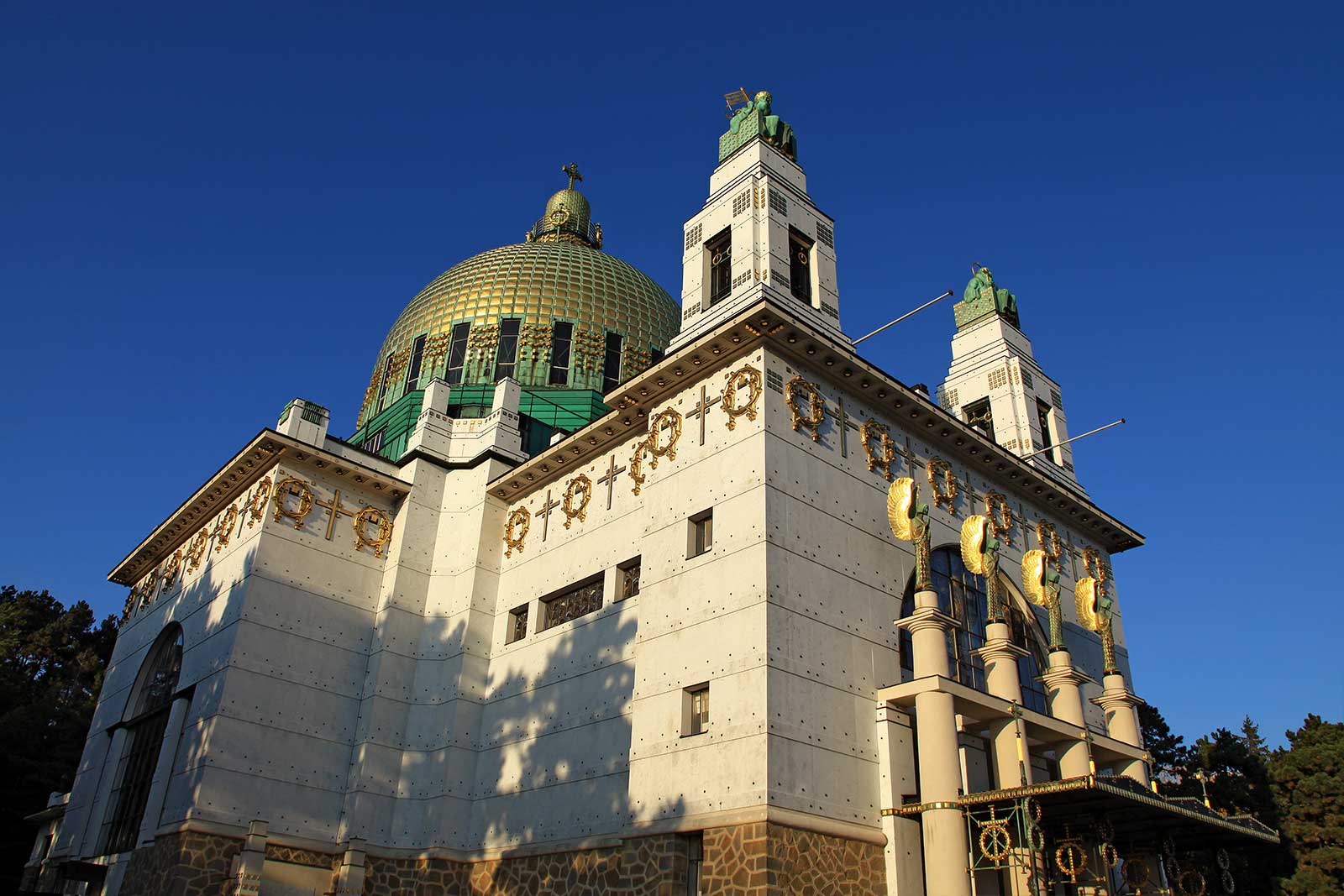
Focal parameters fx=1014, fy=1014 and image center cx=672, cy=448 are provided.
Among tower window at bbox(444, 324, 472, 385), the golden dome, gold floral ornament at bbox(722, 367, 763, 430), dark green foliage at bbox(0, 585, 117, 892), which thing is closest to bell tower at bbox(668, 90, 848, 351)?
gold floral ornament at bbox(722, 367, 763, 430)

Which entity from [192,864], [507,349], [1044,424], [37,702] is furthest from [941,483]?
[37,702]

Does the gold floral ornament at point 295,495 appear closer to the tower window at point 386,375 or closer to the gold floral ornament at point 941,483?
the tower window at point 386,375

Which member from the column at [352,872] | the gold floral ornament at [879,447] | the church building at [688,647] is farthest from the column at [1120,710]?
the column at [352,872]

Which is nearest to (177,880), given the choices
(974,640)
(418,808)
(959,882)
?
(418,808)

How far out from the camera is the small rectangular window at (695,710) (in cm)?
1862

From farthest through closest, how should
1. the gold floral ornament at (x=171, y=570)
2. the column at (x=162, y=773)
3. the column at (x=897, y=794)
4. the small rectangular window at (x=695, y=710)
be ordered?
the gold floral ornament at (x=171, y=570) → the column at (x=162, y=773) → the small rectangular window at (x=695, y=710) → the column at (x=897, y=794)

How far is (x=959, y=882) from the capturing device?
653 inches

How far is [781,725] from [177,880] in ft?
44.6

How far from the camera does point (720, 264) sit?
2459cm

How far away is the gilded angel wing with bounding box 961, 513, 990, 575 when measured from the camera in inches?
826

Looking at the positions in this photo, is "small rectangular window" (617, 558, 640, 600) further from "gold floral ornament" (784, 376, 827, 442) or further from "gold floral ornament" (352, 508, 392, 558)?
"gold floral ornament" (352, 508, 392, 558)

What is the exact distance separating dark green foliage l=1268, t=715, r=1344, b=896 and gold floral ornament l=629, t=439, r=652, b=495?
900 inches

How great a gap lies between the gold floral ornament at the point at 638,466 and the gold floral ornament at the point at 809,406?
3989 mm

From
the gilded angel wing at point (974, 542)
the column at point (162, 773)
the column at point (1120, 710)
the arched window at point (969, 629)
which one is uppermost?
the gilded angel wing at point (974, 542)
